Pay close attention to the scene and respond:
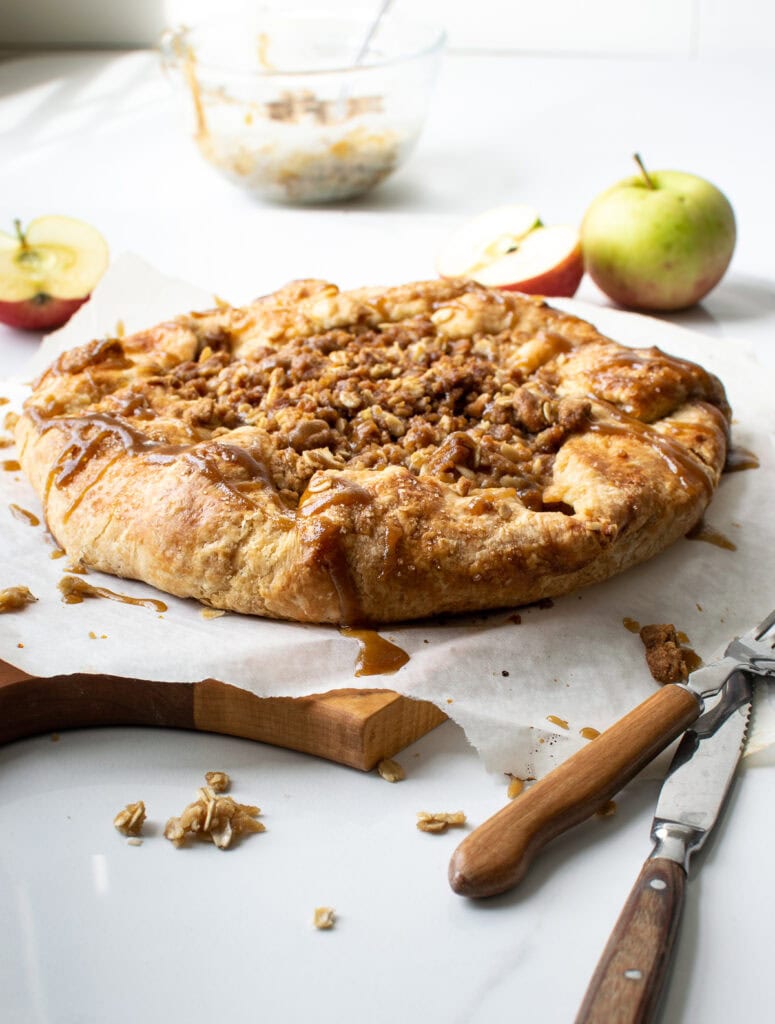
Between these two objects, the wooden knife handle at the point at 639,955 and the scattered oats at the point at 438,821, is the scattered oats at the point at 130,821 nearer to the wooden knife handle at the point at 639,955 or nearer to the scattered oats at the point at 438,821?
the scattered oats at the point at 438,821

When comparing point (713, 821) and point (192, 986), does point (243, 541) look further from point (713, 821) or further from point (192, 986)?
point (713, 821)

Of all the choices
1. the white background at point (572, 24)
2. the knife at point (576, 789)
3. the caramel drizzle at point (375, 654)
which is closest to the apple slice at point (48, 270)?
the caramel drizzle at point (375, 654)

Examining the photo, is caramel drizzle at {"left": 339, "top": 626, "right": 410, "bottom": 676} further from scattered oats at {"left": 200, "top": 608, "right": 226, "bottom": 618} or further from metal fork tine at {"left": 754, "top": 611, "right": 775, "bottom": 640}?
metal fork tine at {"left": 754, "top": 611, "right": 775, "bottom": 640}

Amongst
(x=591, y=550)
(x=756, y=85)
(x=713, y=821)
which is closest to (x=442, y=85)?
(x=756, y=85)

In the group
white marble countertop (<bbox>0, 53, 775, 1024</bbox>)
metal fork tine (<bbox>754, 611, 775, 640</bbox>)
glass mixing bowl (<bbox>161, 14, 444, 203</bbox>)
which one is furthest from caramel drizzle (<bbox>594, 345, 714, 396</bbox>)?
glass mixing bowl (<bbox>161, 14, 444, 203</bbox>)

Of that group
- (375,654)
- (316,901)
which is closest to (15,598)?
(375,654)

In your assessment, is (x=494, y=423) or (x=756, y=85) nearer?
(x=494, y=423)
